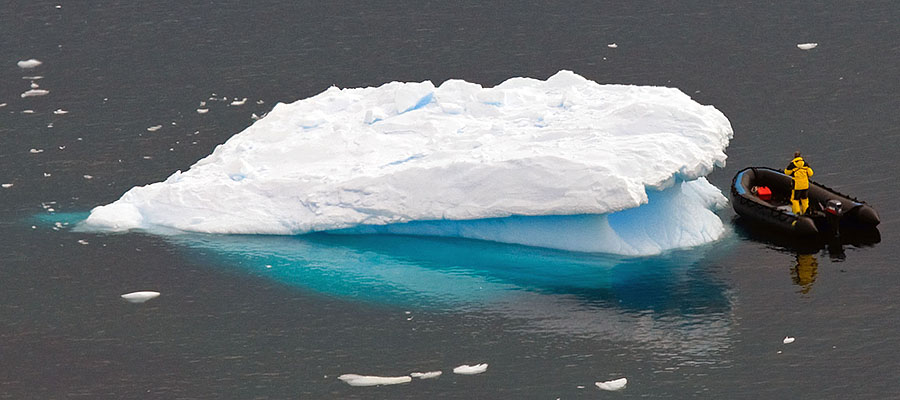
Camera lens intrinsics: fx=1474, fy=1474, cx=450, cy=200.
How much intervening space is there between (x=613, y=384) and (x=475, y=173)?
26.1ft

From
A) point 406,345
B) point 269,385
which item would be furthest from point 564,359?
point 269,385

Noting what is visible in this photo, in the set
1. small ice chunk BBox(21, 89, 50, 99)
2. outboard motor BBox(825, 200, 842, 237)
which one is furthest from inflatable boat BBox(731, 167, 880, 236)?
small ice chunk BBox(21, 89, 50, 99)

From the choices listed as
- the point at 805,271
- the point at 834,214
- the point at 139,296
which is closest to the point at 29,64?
A: the point at 139,296

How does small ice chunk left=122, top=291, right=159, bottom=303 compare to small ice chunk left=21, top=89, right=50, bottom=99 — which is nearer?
small ice chunk left=122, top=291, right=159, bottom=303

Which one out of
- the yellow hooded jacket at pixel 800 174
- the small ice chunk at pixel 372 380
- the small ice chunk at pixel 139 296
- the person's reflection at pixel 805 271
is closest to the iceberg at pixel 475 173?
the yellow hooded jacket at pixel 800 174

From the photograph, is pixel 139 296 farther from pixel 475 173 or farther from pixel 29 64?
pixel 29 64

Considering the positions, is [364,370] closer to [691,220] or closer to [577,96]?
[691,220]

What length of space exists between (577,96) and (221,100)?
1206 centimetres

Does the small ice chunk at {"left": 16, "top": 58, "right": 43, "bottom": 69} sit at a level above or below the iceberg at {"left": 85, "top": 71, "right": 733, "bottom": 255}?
above

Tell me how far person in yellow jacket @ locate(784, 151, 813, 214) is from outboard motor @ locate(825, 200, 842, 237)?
2.37 feet

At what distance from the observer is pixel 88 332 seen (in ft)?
91.2

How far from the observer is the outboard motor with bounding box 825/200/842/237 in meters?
31.0

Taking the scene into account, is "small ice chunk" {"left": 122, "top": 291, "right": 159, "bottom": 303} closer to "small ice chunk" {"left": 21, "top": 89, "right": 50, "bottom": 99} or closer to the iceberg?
the iceberg

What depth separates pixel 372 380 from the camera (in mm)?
24984
